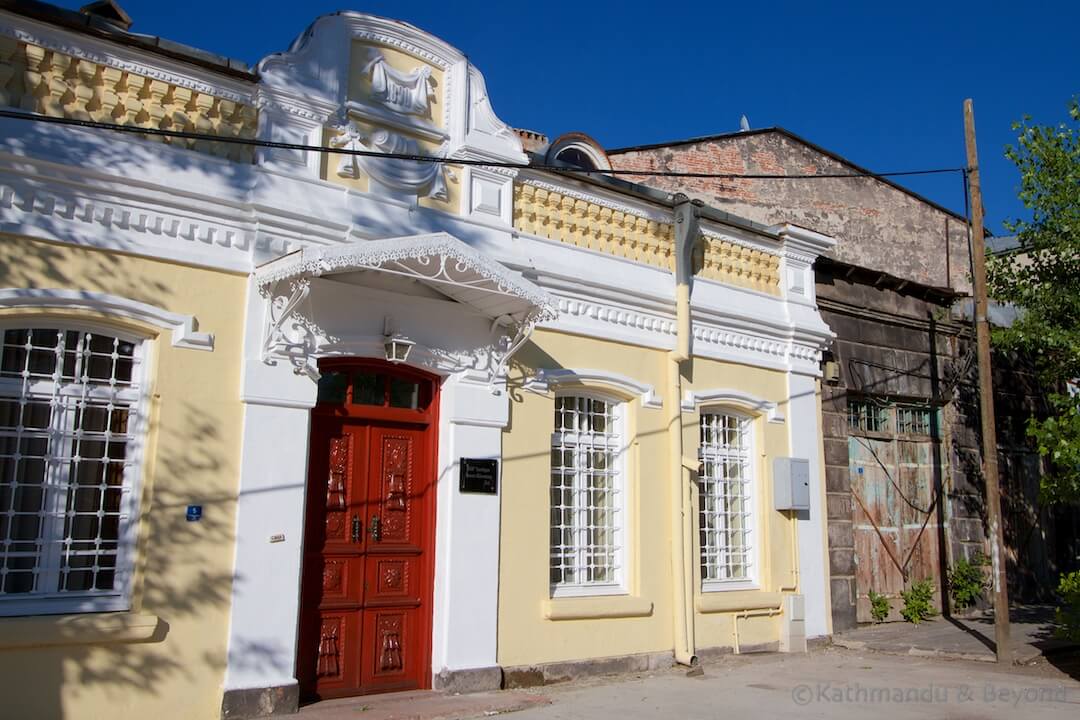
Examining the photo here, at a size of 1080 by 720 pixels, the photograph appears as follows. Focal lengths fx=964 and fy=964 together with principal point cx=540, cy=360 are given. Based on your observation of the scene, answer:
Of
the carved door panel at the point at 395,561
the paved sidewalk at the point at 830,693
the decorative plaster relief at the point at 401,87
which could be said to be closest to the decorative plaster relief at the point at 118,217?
the decorative plaster relief at the point at 401,87

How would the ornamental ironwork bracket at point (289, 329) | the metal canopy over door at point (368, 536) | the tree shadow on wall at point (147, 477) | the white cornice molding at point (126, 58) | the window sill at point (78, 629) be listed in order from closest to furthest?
the window sill at point (78, 629)
the tree shadow on wall at point (147, 477)
the white cornice molding at point (126, 58)
the ornamental ironwork bracket at point (289, 329)
the metal canopy over door at point (368, 536)

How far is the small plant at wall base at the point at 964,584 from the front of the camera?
43.6 ft

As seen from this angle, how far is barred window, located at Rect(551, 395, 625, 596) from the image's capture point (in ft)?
31.3

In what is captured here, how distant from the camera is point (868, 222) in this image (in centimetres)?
1719

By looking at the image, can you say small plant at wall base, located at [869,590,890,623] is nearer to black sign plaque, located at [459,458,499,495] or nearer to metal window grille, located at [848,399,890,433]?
metal window grille, located at [848,399,890,433]

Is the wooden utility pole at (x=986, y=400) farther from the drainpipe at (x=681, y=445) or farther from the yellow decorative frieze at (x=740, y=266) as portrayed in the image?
the drainpipe at (x=681, y=445)

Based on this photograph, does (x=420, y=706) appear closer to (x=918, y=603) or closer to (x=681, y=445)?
(x=681, y=445)

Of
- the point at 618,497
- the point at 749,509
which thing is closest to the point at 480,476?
the point at 618,497

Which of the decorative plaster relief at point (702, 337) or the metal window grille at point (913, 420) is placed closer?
the decorative plaster relief at point (702, 337)

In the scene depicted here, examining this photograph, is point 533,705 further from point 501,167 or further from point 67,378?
point 501,167

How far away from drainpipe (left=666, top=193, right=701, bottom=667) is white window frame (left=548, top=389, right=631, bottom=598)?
0.56 meters

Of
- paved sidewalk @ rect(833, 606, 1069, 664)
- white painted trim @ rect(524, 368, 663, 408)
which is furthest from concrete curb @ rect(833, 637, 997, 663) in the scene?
white painted trim @ rect(524, 368, 663, 408)

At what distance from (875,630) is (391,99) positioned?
8.60 metres

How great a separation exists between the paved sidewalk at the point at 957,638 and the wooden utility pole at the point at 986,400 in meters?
0.40
